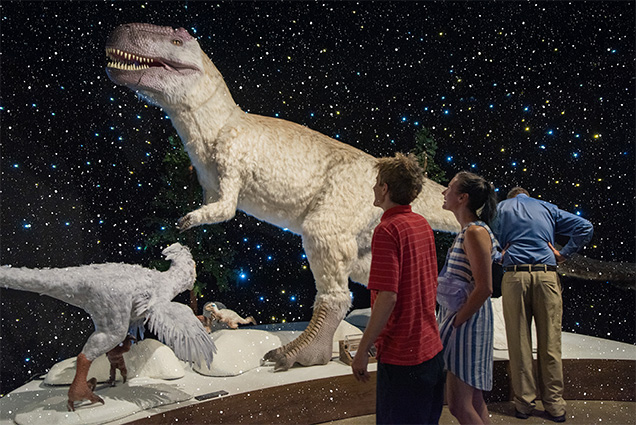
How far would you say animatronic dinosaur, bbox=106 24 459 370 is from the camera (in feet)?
7.96

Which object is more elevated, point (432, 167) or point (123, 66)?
point (123, 66)

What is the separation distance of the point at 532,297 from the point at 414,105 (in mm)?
1956

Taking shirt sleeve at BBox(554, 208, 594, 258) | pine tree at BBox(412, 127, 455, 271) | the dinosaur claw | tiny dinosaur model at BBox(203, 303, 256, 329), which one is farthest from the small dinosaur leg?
pine tree at BBox(412, 127, 455, 271)

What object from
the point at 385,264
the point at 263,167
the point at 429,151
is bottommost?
the point at 385,264

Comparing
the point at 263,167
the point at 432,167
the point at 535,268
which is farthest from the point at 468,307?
the point at 432,167

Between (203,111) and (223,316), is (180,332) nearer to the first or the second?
(223,316)

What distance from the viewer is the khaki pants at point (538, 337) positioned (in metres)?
2.46

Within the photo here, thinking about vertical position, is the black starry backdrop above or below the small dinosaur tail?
above

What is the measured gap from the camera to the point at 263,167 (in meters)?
2.63

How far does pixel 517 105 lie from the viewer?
3844mm

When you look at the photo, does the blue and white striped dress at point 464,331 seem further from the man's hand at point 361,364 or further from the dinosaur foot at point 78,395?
the dinosaur foot at point 78,395

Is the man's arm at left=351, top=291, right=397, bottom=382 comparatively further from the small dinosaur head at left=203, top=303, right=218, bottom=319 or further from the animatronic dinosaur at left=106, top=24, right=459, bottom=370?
the small dinosaur head at left=203, top=303, right=218, bottom=319

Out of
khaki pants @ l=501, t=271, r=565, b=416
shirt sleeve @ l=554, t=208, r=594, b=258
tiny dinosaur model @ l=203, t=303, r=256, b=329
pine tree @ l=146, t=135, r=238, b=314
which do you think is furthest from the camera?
pine tree @ l=146, t=135, r=238, b=314

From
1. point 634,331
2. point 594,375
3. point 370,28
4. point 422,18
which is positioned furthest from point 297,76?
point 634,331
